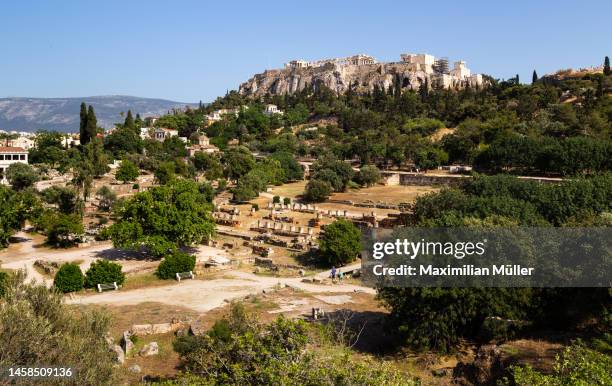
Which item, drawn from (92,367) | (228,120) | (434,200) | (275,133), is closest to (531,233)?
(434,200)

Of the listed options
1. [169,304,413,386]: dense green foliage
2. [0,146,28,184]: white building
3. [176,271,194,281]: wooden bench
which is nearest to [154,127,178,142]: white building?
[0,146,28,184]: white building

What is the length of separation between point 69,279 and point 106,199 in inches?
932

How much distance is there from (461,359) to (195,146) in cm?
8151

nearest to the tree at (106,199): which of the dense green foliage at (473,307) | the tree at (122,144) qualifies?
the tree at (122,144)

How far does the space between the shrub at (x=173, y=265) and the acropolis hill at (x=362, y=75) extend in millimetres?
110982

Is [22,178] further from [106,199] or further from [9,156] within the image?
[9,156]

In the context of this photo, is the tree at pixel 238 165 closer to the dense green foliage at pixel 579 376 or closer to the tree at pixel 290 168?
the tree at pixel 290 168

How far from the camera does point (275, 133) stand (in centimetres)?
10425

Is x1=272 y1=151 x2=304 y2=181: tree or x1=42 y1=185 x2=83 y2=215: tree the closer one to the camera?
x1=42 y1=185 x2=83 y2=215: tree

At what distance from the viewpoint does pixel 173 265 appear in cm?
2970

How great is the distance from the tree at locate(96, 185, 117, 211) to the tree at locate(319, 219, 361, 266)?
24221 mm

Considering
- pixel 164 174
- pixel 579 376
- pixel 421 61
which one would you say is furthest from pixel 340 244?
pixel 421 61

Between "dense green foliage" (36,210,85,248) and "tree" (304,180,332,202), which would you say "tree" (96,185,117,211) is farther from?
"tree" (304,180,332,202)

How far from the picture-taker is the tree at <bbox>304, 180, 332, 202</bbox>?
178ft
